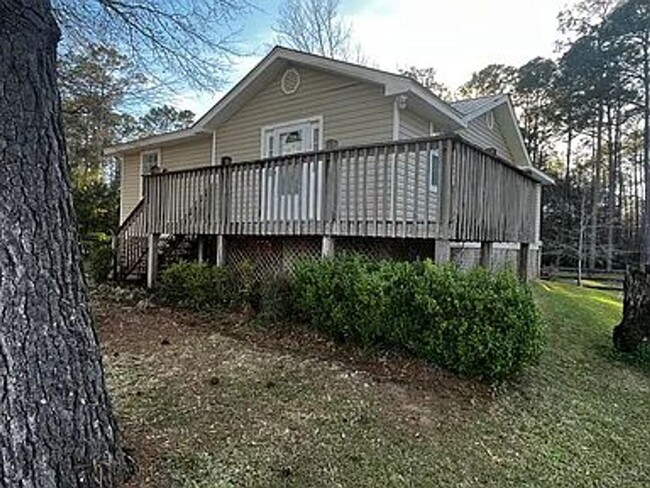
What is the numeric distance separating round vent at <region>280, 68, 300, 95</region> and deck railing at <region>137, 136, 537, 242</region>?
3.49 meters

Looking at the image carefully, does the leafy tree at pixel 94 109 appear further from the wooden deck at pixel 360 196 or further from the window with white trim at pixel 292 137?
the window with white trim at pixel 292 137

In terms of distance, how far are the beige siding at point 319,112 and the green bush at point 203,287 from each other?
4.10 m

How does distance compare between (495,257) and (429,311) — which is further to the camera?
(495,257)

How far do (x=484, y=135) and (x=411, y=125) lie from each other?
507cm

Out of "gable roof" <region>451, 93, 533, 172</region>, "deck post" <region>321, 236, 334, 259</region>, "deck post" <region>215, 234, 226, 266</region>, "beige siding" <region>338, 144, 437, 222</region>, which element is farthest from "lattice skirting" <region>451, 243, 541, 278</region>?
"deck post" <region>215, 234, 226, 266</region>

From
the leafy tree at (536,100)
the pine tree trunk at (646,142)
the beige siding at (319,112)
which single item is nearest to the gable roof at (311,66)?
the beige siding at (319,112)

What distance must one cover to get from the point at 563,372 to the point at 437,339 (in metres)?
1.95

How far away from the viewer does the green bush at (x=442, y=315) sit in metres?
5.14

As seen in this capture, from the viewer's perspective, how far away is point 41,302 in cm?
272

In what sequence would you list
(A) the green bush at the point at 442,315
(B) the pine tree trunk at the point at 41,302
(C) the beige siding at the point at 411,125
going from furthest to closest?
(C) the beige siding at the point at 411,125
(A) the green bush at the point at 442,315
(B) the pine tree trunk at the point at 41,302

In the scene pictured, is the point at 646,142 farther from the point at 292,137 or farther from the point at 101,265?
the point at 101,265

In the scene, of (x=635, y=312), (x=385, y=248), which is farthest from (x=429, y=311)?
(x=635, y=312)

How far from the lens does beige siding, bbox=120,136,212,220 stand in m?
14.6

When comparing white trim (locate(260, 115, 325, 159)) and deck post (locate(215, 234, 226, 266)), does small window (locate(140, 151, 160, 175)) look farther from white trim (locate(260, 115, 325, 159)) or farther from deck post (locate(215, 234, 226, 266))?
deck post (locate(215, 234, 226, 266))
